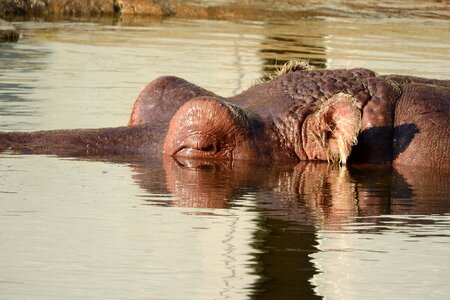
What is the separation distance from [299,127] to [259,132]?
0.73 ft

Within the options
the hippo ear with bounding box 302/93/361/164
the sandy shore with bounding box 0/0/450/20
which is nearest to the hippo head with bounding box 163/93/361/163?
the hippo ear with bounding box 302/93/361/164

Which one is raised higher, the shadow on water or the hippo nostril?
the hippo nostril

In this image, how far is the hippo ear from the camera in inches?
266

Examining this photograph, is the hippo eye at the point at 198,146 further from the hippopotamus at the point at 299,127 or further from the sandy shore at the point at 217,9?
the sandy shore at the point at 217,9

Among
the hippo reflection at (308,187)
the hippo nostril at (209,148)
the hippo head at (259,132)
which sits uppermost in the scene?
the hippo head at (259,132)

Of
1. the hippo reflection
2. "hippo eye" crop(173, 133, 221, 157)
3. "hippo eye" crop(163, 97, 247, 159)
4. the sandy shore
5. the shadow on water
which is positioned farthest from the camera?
the sandy shore

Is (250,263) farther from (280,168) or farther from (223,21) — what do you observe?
(223,21)

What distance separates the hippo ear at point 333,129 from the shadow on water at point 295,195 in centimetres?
10

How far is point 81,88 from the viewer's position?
34.7 feet

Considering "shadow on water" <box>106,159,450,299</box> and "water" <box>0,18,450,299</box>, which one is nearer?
"water" <box>0,18,450,299</box>

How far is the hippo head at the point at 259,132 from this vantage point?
675 centimetres

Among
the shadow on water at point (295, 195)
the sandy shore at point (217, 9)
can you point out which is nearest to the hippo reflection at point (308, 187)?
the shadow on water at point (295, 195)

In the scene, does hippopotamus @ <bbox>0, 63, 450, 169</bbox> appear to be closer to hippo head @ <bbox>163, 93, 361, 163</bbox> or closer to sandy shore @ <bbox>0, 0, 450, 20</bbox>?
hippo head @ <bbox>163, 93, 361, 163</bbox>

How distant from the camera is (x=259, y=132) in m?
6.98
